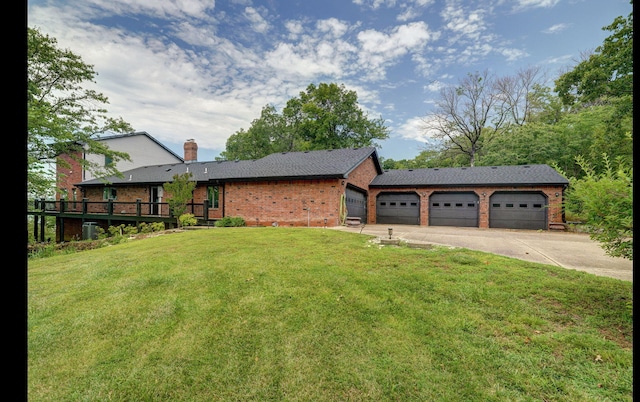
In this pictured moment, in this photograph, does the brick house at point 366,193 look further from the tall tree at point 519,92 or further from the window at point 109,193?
the tall tree at point 519,92

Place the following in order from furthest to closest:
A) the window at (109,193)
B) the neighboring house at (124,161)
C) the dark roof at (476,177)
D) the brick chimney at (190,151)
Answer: the brick chimney at (190,151), the neighboring house at (124,161), the window at (109,193), the dark roof at (476,177)

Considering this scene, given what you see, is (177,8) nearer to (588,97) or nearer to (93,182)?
(588,97)

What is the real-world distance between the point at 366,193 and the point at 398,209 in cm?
221

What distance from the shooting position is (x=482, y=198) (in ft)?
50.4

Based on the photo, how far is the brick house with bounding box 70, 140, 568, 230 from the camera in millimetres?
13664

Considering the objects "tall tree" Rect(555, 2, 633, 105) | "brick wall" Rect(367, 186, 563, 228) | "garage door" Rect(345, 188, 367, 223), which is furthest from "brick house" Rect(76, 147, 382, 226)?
"tall tree" Rect(555, 2, 633, 105)

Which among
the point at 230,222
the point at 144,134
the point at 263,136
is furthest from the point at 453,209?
the point at 144,134

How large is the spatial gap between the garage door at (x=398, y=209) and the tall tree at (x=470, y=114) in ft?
51.3

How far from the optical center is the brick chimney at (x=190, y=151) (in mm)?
26250

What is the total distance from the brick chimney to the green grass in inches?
884

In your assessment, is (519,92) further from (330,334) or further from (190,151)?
(330,334)

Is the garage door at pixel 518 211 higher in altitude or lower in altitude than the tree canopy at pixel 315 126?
lower

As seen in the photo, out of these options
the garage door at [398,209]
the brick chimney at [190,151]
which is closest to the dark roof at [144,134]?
the brick chimney at [190,151]

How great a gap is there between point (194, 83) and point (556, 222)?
18.3 metres
